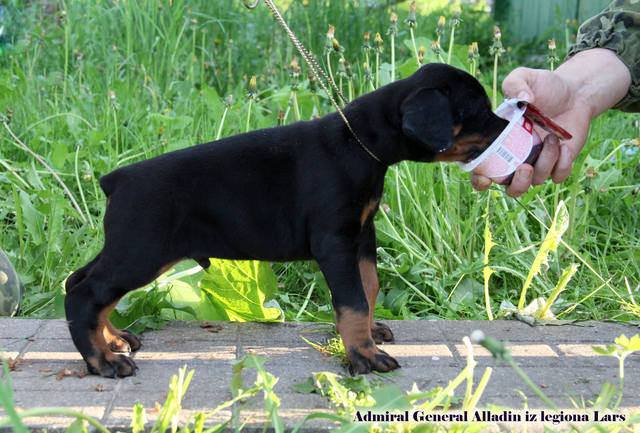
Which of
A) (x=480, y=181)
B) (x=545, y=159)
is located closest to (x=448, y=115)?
(x=480, y=181)

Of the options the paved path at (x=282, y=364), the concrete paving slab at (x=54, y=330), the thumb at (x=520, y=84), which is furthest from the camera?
the thumb at (x=520, y=84)

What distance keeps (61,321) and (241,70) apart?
3987mm

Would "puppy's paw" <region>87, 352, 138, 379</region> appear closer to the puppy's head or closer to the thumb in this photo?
the puppy's head

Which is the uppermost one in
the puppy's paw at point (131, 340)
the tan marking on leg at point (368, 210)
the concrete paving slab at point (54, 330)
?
the tan marking on leg at point (368, 210)

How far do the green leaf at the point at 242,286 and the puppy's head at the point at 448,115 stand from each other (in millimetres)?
927

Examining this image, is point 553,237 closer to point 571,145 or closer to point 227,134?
point 571,145

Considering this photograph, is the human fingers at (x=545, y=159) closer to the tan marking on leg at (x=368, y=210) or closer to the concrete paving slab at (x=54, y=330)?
the tan marking on leg at (x=368, y=210)

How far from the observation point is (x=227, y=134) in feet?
15.5

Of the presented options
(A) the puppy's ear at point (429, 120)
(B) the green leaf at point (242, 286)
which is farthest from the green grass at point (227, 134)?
(A) the puppy's ear at point (429, 120)

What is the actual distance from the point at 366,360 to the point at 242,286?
81cm

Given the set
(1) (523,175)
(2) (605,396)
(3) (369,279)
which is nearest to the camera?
(2) (605,396)

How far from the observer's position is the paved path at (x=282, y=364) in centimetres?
243

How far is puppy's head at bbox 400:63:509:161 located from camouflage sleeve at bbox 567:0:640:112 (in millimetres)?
1129

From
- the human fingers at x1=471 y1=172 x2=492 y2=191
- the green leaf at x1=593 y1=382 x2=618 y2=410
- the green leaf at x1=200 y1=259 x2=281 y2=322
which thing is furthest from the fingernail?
the green leaf at x1=200 y1=259 x2=281 y2=322
